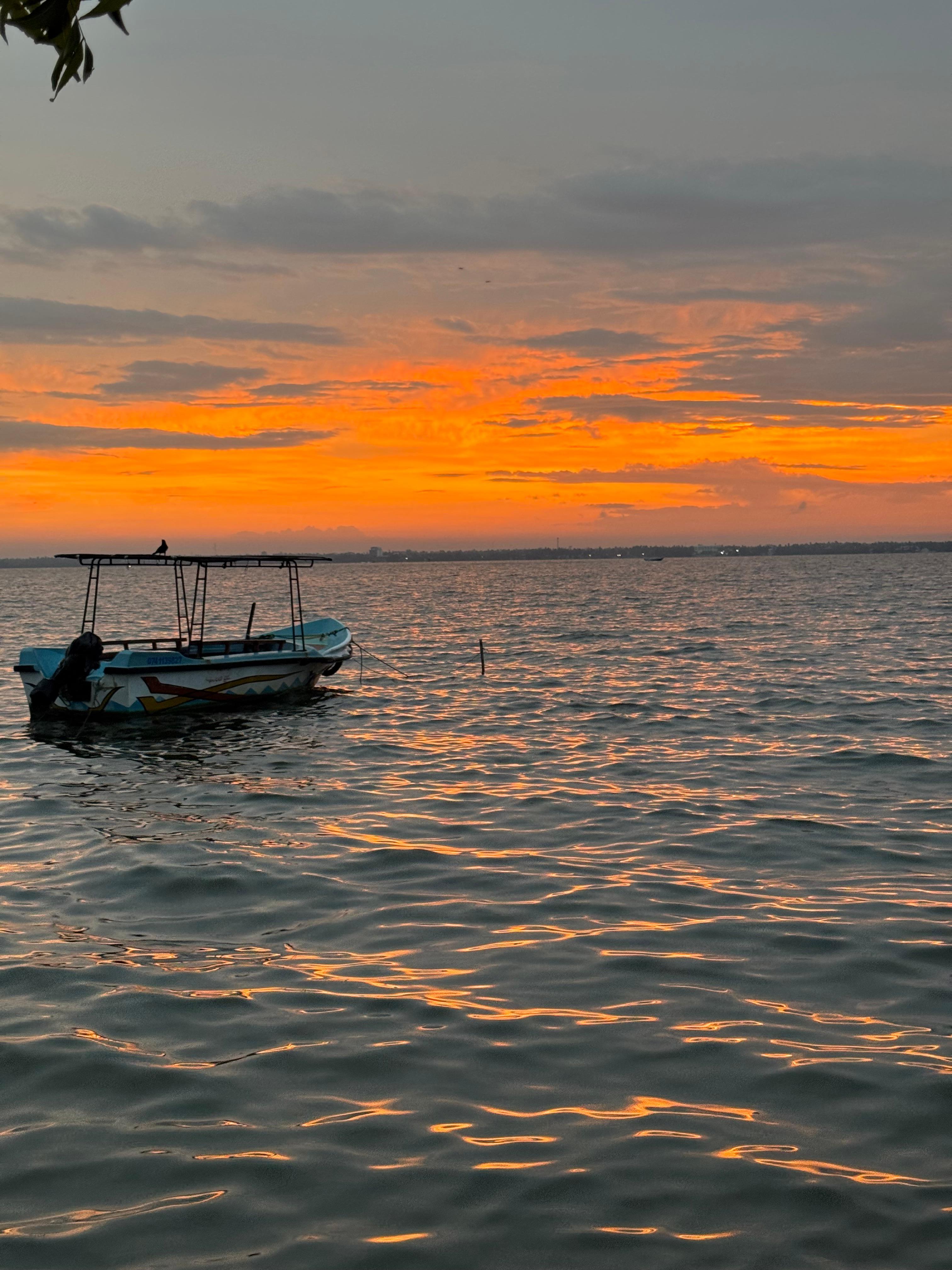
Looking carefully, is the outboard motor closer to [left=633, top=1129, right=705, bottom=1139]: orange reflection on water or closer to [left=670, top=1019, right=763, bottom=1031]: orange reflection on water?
[left=670, top=1019, right=763, bottom=1031]: orange reflection on water

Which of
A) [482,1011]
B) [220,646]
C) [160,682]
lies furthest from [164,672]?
[482,1011]

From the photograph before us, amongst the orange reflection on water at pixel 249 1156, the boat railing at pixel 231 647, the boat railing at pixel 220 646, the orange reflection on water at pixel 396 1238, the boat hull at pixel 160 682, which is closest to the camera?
the orange reflection on water at pixel 396 1238

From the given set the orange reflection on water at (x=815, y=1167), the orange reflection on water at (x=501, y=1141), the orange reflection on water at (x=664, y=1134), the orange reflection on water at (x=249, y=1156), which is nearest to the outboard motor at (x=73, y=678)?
the orange reflection on water at (x=249, y=1156)

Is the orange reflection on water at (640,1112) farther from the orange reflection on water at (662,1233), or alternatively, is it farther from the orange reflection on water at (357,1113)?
the orange reflection on water at (662,1233)

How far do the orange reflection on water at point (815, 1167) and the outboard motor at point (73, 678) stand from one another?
22163 mm

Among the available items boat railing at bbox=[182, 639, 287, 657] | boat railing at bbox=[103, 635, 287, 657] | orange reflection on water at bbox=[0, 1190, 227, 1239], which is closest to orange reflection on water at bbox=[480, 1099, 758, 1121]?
orange reflection on water at bbox=[0, 1190, 227, 1239]

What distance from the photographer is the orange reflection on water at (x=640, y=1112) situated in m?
6.85

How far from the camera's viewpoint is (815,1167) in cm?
628

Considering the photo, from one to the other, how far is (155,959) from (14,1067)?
2.19 meters

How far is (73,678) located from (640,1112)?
22.0 m

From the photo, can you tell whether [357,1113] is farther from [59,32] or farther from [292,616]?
[292,616]

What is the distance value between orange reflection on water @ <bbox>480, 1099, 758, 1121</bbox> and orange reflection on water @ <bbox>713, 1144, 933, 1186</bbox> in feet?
1.18

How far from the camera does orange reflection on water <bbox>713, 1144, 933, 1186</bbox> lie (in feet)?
20.1

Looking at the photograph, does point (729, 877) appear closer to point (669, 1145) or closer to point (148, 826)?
point (669, 1145)
